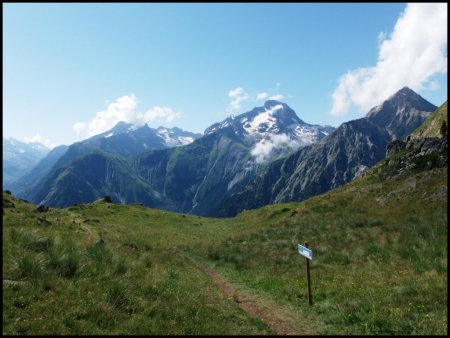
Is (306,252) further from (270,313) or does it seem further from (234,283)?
(234,283)

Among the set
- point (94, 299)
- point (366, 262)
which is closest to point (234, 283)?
point (366, 262)

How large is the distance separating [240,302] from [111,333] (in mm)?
8766

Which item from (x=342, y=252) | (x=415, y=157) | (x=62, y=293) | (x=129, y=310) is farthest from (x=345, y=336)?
(x=415, y=157)

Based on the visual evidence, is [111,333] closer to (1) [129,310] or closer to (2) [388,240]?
(1) [129,310]

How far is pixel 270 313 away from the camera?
16.5m

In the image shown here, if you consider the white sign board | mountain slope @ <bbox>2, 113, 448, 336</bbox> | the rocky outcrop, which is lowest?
mountain slope @ <bbox>2, 113, 448, 336</bbox>

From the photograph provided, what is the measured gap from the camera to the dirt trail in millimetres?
14220

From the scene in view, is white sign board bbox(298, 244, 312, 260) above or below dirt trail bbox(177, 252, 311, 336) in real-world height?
above

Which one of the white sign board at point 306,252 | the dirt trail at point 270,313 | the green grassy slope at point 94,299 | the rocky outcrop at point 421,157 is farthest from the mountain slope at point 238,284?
the rocky outcrop at point 421,157

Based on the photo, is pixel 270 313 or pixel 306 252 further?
pixel 306 252

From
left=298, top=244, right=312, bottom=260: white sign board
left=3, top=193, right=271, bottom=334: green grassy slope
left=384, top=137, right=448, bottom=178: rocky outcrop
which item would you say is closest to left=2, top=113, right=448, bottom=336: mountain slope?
left=3, top=193, right=271, bottom=334: green grassy slope

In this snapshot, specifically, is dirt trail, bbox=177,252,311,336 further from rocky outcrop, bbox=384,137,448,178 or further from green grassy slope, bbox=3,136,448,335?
rocky outcrop, bbox=384,137,448,178

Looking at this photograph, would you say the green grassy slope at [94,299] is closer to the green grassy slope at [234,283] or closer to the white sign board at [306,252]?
the green grassy slope at [234,283]

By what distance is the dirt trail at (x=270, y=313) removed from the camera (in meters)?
14.2
